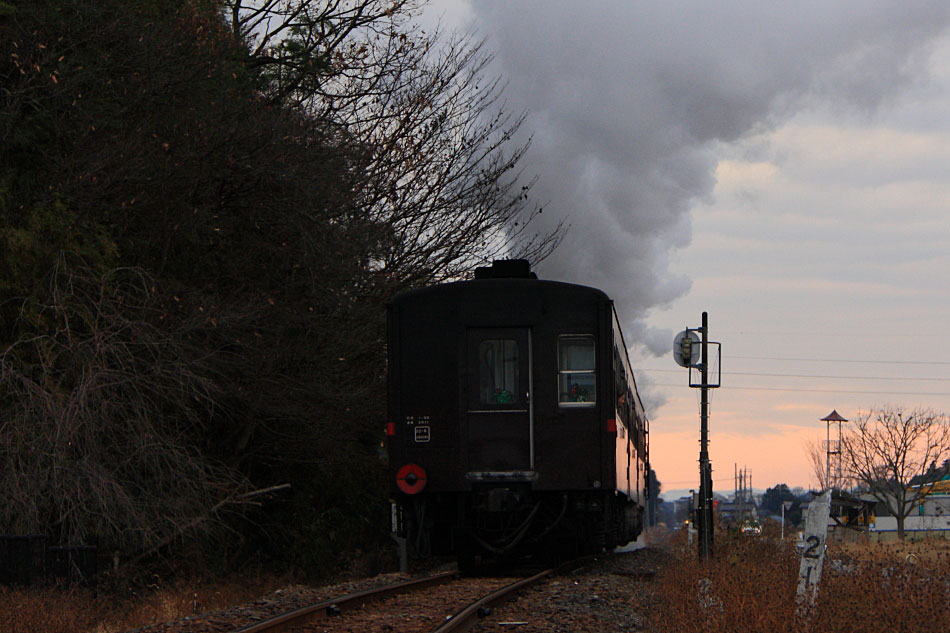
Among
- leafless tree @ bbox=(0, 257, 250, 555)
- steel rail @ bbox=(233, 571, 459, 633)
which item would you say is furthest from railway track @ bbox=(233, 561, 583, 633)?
leafless tree @ bbox=(0, 257, 250, 555)

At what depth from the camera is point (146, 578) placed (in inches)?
685

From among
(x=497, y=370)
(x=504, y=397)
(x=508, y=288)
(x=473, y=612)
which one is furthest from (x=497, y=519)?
(x=473, y=612)

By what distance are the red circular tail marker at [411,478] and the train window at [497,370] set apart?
1.13 metres

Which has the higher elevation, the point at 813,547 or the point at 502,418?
the point at 502,418

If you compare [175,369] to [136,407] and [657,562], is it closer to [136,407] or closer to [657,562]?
[136,407]

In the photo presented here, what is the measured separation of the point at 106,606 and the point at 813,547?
907cm

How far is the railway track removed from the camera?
919cm

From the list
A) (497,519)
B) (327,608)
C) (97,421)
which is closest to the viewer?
(327,608)

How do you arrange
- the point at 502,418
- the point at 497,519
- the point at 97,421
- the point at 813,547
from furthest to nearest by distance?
1. the point at 497,519
2. the point at 97,421
3. the point at 502,418
4. the point at 813,547

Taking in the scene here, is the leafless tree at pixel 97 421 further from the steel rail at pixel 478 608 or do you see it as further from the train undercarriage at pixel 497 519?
the steel rail at pixel 478 608

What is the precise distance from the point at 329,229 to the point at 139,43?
428 centimetres

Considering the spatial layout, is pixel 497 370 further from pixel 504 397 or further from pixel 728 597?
pixel 728 597

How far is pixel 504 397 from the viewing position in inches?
539

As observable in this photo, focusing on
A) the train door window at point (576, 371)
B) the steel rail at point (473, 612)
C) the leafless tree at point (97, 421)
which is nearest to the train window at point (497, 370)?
the train door window at point (576, 371)
